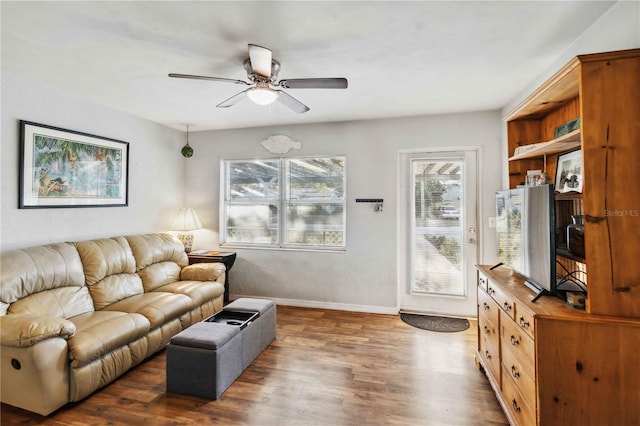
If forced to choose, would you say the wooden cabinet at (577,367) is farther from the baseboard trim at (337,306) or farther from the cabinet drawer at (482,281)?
the baseboard trim at (337,306)

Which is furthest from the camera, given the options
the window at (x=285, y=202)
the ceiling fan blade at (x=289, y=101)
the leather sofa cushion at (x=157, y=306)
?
the window at (x=285, y=202)

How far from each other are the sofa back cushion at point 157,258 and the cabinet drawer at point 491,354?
3.25 metres

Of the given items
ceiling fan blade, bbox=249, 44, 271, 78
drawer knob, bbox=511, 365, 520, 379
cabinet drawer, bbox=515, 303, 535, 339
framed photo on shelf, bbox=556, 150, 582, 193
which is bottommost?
drawer knob, bbox=511, 365, 520, 379

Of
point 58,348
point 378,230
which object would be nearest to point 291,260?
point 378,230

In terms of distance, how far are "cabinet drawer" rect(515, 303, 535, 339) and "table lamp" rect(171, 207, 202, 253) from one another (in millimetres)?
3837

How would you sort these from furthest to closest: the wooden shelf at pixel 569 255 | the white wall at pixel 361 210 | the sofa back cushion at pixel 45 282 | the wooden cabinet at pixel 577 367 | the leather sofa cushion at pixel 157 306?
1. the white wall at pixel 361 210
2. the leather sofa cushion at pixel 157 306
3. the sofa back cushion at pixel 45 282
4. the wooden shelf at pixel 569 255
5. the wooden cabinet at pixel 577 367

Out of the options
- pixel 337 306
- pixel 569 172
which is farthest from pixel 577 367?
pixel 337 306

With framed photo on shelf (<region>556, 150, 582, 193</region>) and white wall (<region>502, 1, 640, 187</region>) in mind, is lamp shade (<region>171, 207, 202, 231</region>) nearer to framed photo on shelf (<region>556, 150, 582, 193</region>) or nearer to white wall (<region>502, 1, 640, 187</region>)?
framed photo on shelf (<region>556, 150, 582, 193</region>)

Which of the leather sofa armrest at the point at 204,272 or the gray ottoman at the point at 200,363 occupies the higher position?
the leather sofa armrest at the point at 204,272

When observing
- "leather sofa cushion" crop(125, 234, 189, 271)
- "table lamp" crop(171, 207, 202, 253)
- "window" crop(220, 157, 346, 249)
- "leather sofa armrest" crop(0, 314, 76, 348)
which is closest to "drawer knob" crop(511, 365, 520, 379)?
"window" crop(220, 157, 346, 249)

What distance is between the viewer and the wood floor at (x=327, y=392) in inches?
77.0

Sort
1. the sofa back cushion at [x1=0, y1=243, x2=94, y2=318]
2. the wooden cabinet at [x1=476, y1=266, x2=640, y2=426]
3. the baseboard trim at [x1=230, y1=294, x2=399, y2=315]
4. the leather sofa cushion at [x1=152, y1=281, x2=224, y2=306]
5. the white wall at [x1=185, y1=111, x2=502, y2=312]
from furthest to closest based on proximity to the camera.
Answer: the baseboard trim at [x1=230, y1=294, x2=399, y2=315]
the white wall at [x1=185, y1=111, x2=502, y2=312]
the leather sofa cushion at [x1=152, y1=281, x2=224, y2=306]
the sofa back cushion at [x1=0, y1=243, x2=94, y2=318]
the wooden cabinet at [x1=476, y1=266, x2=640, y2=426]

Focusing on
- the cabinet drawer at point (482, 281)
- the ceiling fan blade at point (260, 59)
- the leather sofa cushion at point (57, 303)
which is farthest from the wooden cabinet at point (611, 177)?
the leather sofa cushion at point (57, 303)

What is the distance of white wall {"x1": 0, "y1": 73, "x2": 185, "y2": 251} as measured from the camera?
8.45ft
